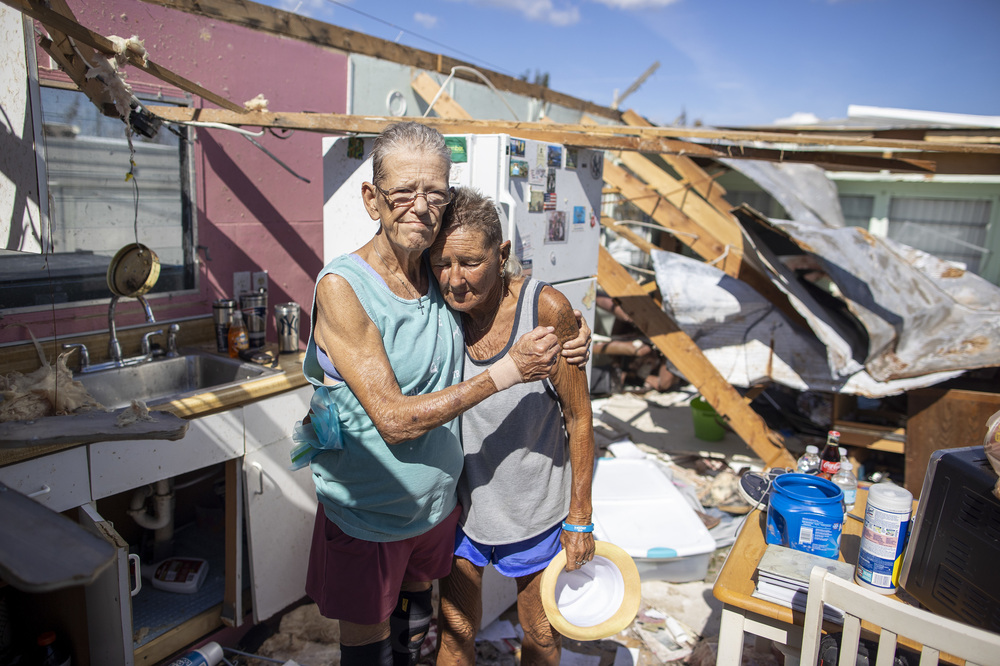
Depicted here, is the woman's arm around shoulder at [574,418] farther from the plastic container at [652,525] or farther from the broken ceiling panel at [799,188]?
the broken ceiling panel at [799,188]

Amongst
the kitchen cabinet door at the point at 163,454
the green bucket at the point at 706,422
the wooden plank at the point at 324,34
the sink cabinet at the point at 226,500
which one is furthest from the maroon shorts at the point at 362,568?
the green bucket at the point at 706,422

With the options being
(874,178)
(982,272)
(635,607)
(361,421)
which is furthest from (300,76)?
(982,272)

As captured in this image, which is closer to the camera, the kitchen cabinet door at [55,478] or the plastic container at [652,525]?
the kitchen cabinet door at [55,478]

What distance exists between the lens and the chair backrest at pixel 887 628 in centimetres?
119

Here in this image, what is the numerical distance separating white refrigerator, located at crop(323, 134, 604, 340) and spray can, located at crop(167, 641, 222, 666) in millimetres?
1868

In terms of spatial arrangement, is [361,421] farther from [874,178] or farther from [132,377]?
[874,178]

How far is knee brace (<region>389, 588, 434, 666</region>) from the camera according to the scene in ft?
6.77

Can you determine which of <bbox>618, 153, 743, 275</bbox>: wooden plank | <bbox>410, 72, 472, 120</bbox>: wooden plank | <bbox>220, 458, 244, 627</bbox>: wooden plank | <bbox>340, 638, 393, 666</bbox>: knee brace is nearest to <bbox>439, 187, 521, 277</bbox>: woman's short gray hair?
<bbox>340, 638, 393, 666</bbox>: knee brace

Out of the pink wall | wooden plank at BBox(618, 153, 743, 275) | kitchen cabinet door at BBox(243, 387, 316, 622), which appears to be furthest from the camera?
wooden plank at BBox(618, 153, 743, 275)

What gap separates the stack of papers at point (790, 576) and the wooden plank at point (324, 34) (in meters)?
3.76

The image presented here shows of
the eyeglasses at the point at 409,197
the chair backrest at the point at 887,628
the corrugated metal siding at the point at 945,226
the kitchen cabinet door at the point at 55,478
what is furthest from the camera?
the corrugated metal siding at the point at 945,226

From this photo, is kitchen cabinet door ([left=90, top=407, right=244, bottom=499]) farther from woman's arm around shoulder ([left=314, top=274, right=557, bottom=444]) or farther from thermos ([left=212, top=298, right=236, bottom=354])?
woman's arm around shoulder ([left=314, top=274, right=557, bottom=444])

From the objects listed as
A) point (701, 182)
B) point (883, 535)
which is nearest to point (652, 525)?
point (883, 535)

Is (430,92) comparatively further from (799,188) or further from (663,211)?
(799,188)
